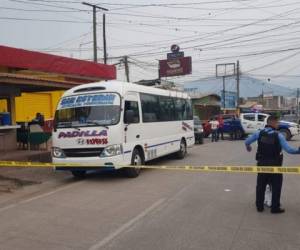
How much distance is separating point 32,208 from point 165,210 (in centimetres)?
257

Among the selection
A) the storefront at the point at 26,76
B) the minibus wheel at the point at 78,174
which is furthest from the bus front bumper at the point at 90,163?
the storefront at the point at 26,76

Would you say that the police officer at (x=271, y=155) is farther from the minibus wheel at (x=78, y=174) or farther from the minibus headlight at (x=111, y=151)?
the minibus wheel at (x=78, y=174)

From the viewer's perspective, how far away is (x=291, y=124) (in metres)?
27.4

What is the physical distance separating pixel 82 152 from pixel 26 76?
4.71 metres

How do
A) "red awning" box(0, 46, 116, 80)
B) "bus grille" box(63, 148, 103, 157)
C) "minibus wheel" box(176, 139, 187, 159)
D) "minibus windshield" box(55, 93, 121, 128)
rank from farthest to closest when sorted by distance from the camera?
"minibus wheel" box(176, 139, 187, 159) < "red awning" box(0, 46, 116, 80) < "minibus windshield" box(55, 93, 121, 128) < "bus grille" box(63, 148, 103, 157)

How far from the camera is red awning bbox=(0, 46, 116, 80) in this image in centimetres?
1703

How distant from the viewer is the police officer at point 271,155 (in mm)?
7625

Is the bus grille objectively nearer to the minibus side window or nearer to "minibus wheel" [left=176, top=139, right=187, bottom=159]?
the minibus side window

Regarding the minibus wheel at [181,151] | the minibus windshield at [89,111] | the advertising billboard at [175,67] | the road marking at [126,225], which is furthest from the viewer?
the advertising billboard at [175,67]

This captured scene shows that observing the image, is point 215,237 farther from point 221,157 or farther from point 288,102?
point 288,102

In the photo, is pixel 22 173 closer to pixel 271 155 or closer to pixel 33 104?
pixel 271 155

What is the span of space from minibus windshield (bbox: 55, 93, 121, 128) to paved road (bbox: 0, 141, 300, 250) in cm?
158

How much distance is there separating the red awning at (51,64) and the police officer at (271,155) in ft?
38.3

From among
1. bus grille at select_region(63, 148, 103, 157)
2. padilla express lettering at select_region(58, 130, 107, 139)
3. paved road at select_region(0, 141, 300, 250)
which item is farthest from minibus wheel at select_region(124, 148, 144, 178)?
padilla express lettering at select_region(58, 130, 107, 139)
